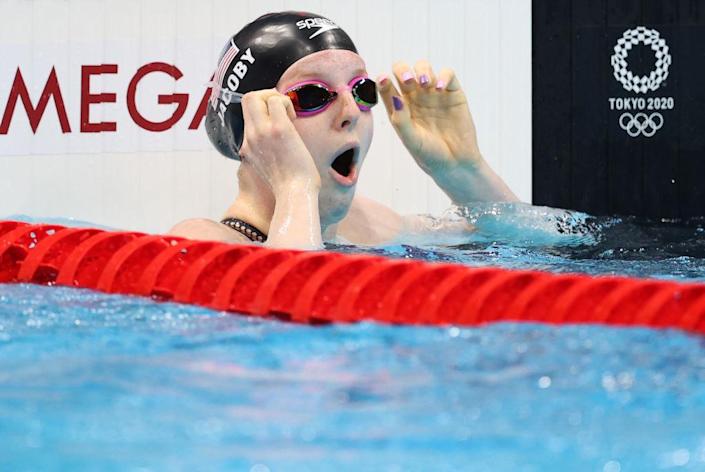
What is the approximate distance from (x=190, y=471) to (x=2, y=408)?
366 millimetres

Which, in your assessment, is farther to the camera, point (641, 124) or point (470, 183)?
point (641, 124)

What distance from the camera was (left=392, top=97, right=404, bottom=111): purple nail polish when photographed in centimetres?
325

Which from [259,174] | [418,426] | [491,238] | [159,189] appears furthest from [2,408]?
[159,189]

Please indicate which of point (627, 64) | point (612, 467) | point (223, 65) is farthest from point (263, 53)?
point (627, 64)

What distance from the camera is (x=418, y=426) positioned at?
132 cm

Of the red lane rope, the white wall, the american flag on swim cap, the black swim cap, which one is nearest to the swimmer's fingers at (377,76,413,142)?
the black swim cap

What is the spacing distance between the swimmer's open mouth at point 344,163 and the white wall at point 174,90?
1726 millimetres

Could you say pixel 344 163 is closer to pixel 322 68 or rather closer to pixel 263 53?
pixel 322 68

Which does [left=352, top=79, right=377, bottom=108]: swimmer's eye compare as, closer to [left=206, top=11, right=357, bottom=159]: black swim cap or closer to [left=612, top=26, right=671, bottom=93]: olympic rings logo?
[left=206, top=11, right=357, bottom=159]: black swim cap

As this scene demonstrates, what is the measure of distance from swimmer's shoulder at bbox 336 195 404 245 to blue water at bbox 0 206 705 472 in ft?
4.07

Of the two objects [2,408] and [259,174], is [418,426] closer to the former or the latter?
[2,408]

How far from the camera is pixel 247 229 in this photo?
2.95 metres

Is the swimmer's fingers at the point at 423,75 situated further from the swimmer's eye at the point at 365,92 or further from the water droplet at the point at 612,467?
the water droplet at the point at 612,467

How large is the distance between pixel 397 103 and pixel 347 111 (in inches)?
16.6
